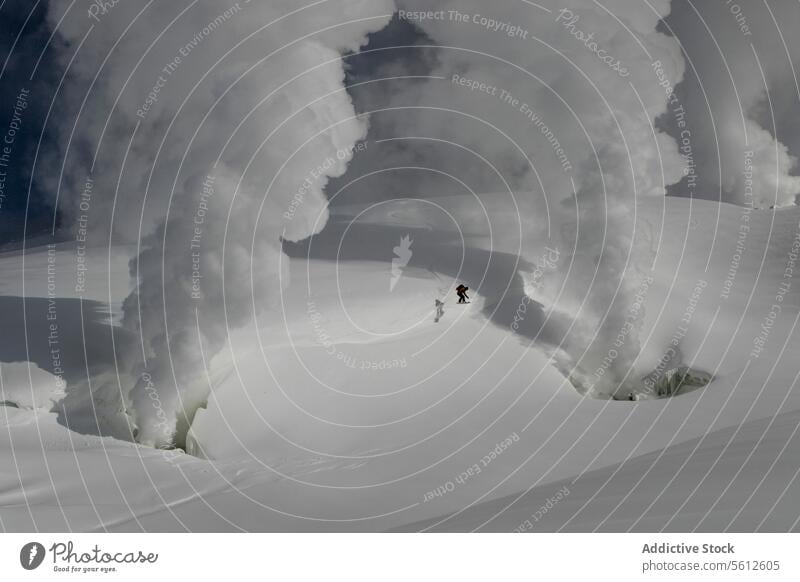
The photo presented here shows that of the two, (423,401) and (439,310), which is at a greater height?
(439,310)

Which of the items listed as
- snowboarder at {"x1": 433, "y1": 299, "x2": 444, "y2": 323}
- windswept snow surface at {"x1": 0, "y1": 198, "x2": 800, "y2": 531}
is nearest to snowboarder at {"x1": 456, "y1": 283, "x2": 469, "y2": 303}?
windswept snow surface at {"x1": 0, "y1": 198, "x2": 800, "y2": 531}

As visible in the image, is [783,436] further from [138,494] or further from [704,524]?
[138,494]

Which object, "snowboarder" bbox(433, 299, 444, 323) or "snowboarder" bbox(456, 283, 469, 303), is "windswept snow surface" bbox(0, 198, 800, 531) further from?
"snowboarder" bbox(456, 283, 469, 303)

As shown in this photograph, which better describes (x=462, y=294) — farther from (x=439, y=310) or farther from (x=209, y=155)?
(x=209, y=155)

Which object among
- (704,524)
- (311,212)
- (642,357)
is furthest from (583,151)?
(704,524)

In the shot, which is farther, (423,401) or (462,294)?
(462,294)

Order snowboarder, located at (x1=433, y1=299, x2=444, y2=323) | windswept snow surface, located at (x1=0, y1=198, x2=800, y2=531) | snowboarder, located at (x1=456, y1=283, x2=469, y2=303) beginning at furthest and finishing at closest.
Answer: snowboarder, located at (x1=456, y1=283, x2=469, y2=303) < snowboarder, located at (x1=433, y1=299, x2=444, y2=323) < windswept snow surface, located at (x1=0, y1=198, x2=800, y2=531)

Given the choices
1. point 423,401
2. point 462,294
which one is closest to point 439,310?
point 462,294

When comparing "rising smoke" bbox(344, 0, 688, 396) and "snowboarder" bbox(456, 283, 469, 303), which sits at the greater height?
"rising smoke" bbox(344, 0, 688, 396)

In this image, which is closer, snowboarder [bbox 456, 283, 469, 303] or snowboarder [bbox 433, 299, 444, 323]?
snowboarder [bbox 433, 299, 444, 323]
